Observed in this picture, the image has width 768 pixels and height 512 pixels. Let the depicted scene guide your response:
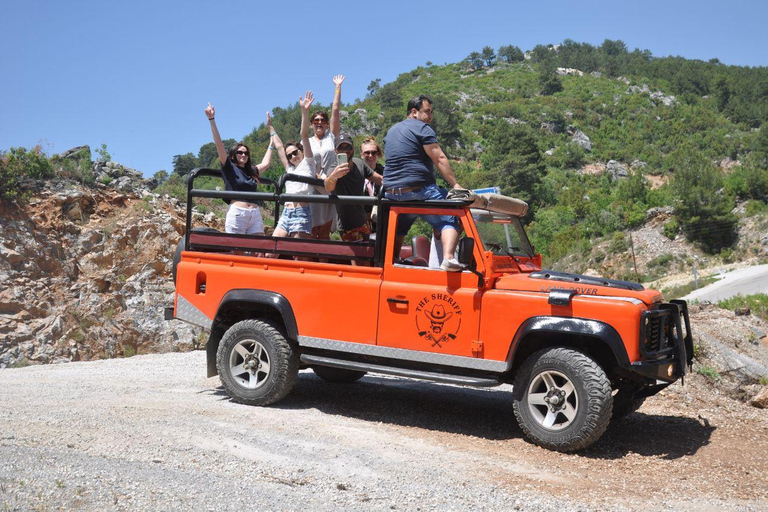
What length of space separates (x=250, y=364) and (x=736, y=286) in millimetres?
34280

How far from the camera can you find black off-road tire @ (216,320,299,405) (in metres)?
7.24

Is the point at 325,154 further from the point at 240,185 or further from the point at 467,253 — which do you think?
the point at 467,253

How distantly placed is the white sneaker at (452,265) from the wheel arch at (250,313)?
1.71 meters

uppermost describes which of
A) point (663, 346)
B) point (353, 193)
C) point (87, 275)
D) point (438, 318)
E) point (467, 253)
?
point (353, 193)

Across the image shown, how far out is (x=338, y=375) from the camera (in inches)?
350

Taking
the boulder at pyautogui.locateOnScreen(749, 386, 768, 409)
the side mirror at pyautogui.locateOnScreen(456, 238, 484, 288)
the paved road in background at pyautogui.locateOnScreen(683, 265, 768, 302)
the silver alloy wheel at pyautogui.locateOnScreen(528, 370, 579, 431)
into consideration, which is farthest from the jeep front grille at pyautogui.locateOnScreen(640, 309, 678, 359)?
the paved road in background at pyautogui.locateOnScreen(683, 265, 768, 302)

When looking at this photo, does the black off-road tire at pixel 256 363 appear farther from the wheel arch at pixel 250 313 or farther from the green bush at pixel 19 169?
the green bush at pixel 19 169

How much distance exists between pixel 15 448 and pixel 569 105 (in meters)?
113

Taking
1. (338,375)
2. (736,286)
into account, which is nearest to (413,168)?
(338,375)

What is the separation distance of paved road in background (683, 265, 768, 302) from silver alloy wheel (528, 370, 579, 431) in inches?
1106

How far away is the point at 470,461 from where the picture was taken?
A: 574cm

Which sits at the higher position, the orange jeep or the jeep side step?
the orange jeep

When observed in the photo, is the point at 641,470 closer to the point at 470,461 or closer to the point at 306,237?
the point at 470,461

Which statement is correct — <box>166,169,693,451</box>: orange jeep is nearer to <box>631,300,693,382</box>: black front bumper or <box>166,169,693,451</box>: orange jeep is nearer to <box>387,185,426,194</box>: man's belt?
<box>631,300,693,382</box>: black front bumper
